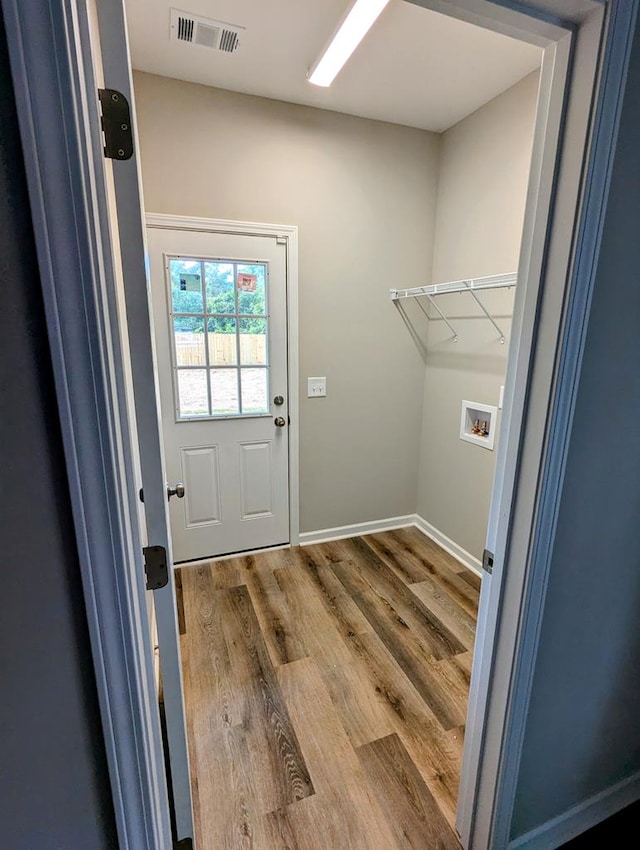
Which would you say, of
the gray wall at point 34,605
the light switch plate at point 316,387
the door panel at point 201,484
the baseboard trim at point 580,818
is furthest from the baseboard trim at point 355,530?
the gray wall at point 34,605

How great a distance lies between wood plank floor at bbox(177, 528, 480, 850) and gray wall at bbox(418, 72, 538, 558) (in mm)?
512

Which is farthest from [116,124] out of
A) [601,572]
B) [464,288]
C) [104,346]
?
[464,288]

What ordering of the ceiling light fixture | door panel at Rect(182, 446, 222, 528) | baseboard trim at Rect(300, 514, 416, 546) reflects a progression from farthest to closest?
baseboard trim at Rect(300, 514, 416, 546), door panel at Rect(182, 446, 222, 528), the ceiling light fixture

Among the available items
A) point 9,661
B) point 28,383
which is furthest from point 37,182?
point 9,661

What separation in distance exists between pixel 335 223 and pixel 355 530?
2.18 m

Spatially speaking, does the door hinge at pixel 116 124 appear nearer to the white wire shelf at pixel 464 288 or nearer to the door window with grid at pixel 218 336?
the white wire shelf at pixel 464 288

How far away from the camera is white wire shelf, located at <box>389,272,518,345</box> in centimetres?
199

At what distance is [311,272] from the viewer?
8.36ft

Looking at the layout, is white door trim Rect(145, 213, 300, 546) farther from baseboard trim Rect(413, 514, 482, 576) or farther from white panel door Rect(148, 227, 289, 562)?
baseboard trim Rect(413, 514, 482, 576)

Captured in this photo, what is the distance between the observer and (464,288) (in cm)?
219

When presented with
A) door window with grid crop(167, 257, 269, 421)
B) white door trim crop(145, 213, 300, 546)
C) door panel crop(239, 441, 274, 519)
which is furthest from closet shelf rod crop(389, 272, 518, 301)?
door panel crop(239, 441, 274, 519)

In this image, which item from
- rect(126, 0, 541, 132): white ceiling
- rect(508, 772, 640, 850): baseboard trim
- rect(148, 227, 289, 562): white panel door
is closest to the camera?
rect(508, 772, 640, 850): baseboard trim

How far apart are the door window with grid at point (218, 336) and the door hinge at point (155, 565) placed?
1732 mm

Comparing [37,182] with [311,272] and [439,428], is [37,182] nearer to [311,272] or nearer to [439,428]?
[311,272]
